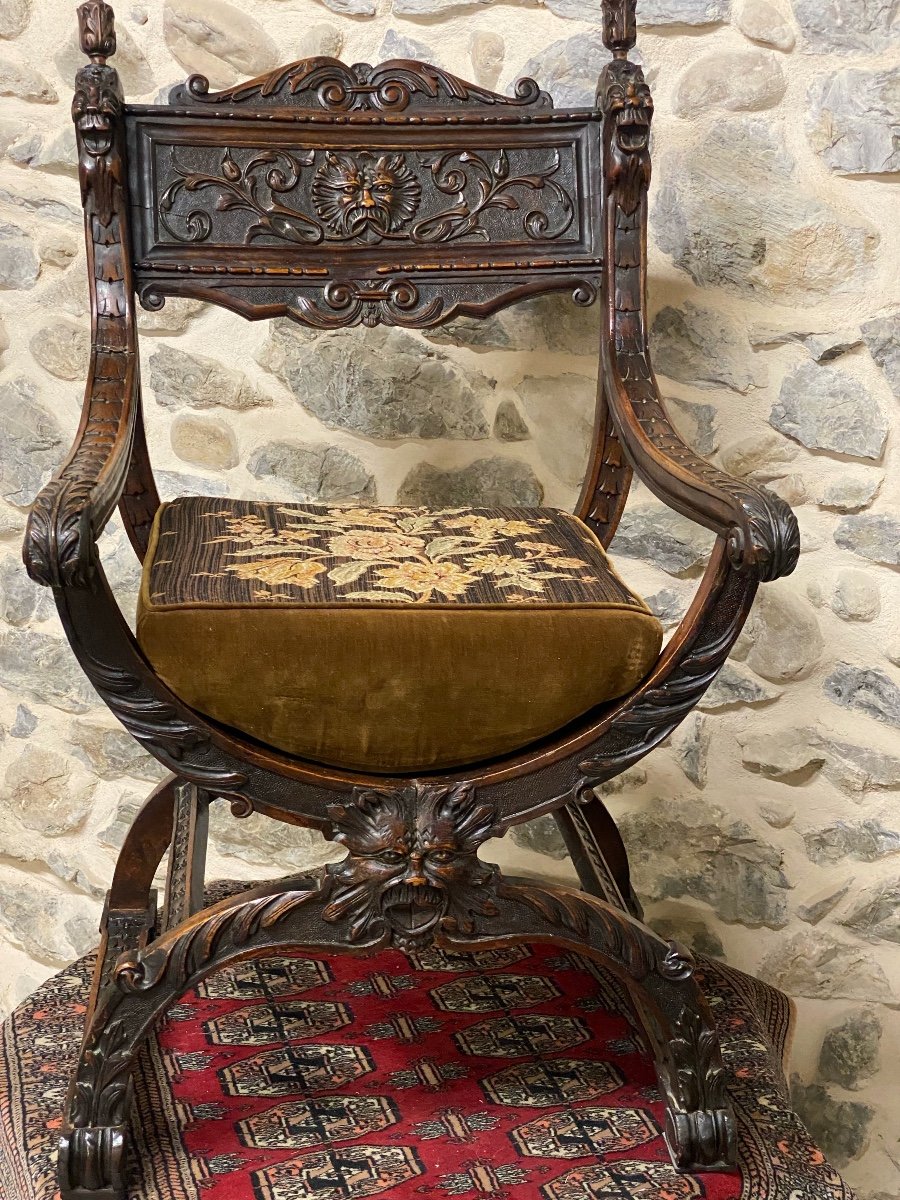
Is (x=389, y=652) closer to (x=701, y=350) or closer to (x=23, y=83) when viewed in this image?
(x=701, y=350)

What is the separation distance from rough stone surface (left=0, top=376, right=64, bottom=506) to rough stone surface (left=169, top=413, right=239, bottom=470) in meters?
0.19

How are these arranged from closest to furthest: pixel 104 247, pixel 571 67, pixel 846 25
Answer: pixel 104 247 < pixel 846 25 < pixel 571 67

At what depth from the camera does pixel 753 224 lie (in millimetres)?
1911

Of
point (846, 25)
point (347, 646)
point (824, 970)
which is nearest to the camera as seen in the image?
point (347, 646)

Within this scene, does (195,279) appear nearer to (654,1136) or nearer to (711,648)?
(711,648)

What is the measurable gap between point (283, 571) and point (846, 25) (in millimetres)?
1118

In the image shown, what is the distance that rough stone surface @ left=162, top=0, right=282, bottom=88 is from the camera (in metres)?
1.96

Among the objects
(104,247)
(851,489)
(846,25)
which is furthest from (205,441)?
(846,25)

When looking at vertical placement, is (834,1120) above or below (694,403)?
below

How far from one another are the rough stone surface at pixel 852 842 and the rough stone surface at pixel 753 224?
30.1 inches

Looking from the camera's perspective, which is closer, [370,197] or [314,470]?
[370,197]

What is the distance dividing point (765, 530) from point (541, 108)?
0.75m

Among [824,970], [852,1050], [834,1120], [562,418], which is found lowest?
[834,1120]

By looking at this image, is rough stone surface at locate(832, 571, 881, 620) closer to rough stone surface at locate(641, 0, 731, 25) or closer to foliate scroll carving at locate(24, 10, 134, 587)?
rough stone surface at locate(641, 0, 731, 25)
